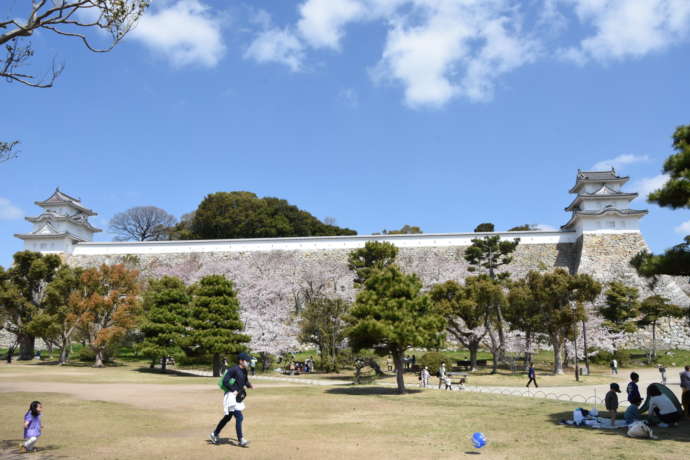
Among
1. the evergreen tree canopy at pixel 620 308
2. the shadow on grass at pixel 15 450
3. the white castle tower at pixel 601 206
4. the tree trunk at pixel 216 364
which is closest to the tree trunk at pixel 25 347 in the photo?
the tree trunk at pixel 216 364

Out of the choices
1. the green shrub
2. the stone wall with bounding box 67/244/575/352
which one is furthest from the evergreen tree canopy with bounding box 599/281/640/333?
the green shrub

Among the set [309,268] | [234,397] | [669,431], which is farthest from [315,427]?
[309,268]

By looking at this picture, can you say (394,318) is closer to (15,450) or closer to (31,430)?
(31,430)

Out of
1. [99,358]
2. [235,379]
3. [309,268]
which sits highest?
[309,268]

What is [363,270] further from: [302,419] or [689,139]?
[689,139]

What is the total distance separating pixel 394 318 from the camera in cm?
1730

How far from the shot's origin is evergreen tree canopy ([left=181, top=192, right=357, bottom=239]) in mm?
61531

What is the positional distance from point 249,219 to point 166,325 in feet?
118

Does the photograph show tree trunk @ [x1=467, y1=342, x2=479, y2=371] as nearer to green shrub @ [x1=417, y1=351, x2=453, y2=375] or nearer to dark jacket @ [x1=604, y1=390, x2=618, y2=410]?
green shrub @ [x1=417, y1=351, x2=453, y2=375]

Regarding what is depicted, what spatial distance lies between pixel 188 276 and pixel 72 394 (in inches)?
1277

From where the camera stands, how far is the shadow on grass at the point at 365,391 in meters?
17.4

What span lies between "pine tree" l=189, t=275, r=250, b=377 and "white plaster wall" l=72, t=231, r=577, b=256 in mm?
23324

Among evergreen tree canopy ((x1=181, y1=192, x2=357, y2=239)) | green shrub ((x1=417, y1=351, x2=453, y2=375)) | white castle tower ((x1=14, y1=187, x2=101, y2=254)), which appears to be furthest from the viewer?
evergreen tree canopy ((x1=181, y1=192, x2=357, y2=239))

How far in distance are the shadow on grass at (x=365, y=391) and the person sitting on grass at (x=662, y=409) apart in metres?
9.47
